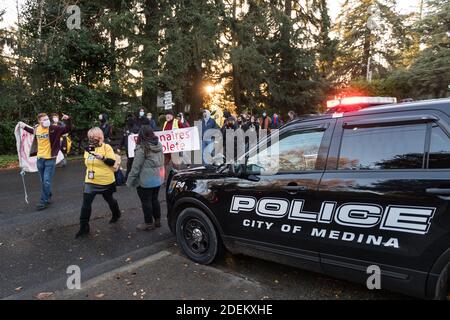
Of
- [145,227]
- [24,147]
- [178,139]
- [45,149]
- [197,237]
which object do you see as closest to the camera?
[197,237]

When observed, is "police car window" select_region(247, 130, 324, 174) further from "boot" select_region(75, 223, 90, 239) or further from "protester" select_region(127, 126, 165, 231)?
"boot" select_region(75, 223, 90, 239)

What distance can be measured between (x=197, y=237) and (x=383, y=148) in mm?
2417

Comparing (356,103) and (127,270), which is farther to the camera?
(127,270)

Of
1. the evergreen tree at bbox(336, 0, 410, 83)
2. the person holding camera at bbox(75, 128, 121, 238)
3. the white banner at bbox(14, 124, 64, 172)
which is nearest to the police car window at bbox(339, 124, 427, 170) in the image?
the person holding camera at bbox(75, 128, 121, 238)

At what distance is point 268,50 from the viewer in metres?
23.5

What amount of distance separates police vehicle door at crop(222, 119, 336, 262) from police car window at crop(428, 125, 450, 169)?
887mm

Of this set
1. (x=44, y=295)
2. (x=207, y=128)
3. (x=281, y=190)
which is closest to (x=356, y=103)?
(x=281, y=190)

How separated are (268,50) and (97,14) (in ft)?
35.2

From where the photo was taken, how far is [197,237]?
4609 millimetres

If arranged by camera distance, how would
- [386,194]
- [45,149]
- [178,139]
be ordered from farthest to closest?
[178,139], [45,149], [386,194]

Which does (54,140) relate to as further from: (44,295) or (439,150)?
(439,150)

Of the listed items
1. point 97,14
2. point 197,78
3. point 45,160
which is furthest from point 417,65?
point 45,160

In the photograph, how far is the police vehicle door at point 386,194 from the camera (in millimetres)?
2838

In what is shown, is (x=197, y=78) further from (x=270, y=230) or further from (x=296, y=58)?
(x=270, y=230)
